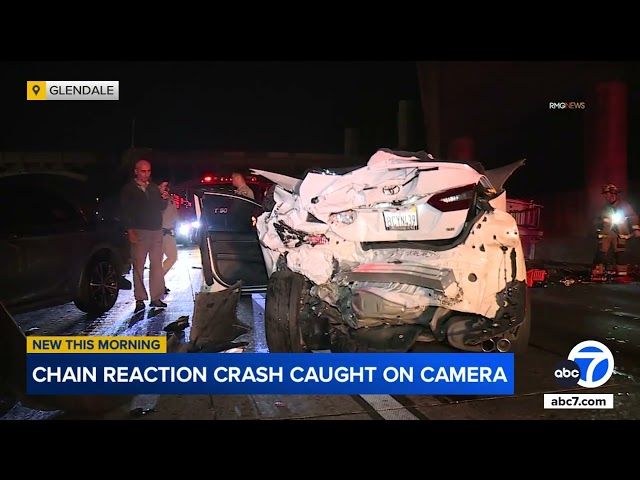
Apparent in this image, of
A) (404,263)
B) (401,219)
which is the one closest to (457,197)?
(401,219)

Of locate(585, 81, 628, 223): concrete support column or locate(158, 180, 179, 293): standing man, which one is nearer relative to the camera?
locate(585, 81, 628, 223): concrete support column

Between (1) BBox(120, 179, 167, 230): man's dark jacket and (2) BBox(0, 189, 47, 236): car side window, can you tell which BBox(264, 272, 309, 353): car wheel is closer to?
(1) BBox(120, 179, 167, 230): man's dark jacket

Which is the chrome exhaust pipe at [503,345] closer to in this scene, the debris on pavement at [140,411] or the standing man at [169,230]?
the debris on pavement at [140,411]

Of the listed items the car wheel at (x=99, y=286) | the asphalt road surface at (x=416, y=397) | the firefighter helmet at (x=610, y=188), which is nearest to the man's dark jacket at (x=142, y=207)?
the car wheel at (x=99, y=286)

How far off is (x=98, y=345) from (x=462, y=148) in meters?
3.12

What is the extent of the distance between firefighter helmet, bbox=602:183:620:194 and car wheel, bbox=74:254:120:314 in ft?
17.4

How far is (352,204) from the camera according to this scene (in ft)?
10.3

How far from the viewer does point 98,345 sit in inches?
120

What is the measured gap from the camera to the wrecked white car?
2.94m

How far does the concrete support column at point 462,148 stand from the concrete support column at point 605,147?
910mm

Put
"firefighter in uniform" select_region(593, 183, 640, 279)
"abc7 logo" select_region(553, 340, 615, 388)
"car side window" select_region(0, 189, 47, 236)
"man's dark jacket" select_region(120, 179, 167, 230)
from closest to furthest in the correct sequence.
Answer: "abc7 logo" select_region(553, 340, 615, 388) → "car side window" select_region(0, 189, 47, 236) → "man's dark jacket" select_region(120, 179, 167, 230) → "firefighter in uniform" select_region(593, 183, 640, 279)

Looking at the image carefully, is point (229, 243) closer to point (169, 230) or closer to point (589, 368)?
point (169, 230)

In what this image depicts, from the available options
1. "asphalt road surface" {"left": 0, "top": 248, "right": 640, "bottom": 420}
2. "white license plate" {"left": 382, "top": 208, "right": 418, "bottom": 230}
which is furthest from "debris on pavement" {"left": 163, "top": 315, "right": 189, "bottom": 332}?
"white license plate" {"left": 382, "top": 208, "right": 418, "bottom": 230}
